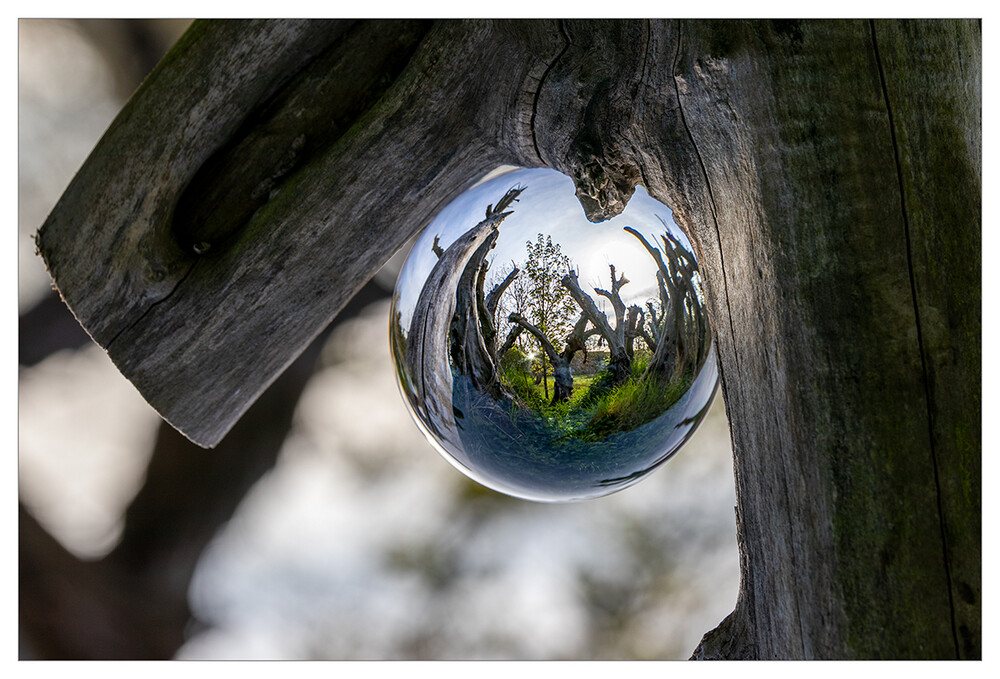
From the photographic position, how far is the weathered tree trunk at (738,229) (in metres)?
0.69

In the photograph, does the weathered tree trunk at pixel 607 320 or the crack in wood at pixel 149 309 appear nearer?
the weathered tree trunk at pixel 607 320

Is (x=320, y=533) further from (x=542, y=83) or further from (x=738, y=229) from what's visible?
(x=738, y=229)

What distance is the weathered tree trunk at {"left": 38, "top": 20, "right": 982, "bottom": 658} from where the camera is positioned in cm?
69

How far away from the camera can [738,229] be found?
0.78 meters

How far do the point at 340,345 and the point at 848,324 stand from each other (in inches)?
92.1

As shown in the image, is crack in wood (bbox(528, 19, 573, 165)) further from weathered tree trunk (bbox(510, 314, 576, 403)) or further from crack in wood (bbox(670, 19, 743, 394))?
weathered tree trunk (bbox(510, 314, 576, 403))

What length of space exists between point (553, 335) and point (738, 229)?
23cm

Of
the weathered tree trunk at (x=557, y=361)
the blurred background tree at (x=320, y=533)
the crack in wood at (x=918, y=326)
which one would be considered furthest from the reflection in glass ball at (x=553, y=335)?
the blurred background tree at (x=320, y=533)

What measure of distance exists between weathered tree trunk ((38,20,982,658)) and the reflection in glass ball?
5cm

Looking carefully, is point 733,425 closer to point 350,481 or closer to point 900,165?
point 900,165

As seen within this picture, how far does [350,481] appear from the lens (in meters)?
2.60

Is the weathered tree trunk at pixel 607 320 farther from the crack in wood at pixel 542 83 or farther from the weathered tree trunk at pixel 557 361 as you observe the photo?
the crack in wood at pixel 542 83

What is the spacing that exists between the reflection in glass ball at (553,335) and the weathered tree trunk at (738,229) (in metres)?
0.05

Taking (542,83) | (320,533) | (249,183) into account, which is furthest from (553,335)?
(320,533)
